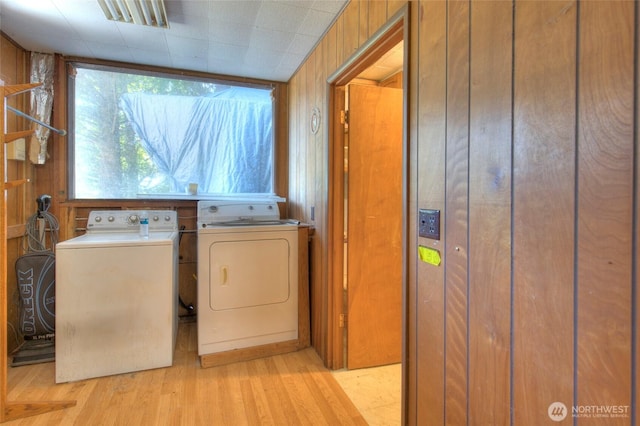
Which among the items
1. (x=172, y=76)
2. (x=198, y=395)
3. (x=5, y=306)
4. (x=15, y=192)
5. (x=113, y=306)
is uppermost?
(x=172, y=76)

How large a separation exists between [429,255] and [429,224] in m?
0.12

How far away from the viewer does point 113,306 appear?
2.09 m

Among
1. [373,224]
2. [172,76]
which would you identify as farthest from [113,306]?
[172,76]

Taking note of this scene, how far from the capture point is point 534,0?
2.69 feet

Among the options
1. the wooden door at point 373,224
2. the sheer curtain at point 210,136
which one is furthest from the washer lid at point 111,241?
the wooden door at point 373,224

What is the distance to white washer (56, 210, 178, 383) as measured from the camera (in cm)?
202

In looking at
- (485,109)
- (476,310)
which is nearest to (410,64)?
(485,109)

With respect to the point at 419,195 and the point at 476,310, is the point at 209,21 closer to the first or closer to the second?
the point at 419,195

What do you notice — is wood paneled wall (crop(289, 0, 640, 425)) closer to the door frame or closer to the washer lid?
the door frame

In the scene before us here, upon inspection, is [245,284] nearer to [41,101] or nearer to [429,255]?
[429,255]

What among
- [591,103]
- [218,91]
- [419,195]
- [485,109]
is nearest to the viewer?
[591,103]

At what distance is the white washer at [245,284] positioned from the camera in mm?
2293

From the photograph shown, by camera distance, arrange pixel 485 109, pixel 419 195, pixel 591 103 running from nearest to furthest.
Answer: pixel 591 103, pixel 485 109, pixel 419 195

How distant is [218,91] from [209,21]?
1.01 meters
